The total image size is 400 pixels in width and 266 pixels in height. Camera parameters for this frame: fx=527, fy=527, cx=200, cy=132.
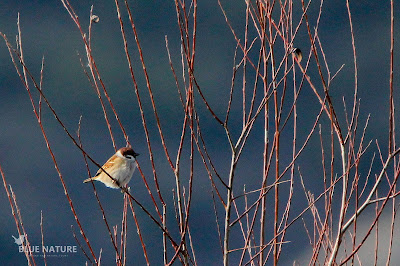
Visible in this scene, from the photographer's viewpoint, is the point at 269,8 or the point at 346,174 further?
the point at 269,8

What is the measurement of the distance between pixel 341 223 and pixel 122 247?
1000 millimetres

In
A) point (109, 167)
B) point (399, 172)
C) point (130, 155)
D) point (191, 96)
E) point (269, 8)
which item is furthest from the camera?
point (109, 167)

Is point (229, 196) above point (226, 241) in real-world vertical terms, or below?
above

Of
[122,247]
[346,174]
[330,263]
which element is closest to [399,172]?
[346,174]

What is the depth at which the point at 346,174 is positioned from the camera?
205 centimetres

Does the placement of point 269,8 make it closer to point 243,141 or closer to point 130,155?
point 243,141

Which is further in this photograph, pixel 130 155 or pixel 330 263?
pixel 130 155

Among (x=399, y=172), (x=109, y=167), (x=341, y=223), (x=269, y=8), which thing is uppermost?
(x=269, y=8)

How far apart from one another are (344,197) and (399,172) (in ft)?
0.74

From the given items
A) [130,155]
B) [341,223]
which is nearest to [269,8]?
[341,223]

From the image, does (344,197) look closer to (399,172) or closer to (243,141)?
(399,172)

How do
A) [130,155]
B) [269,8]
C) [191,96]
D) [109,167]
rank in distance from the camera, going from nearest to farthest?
[191,96] < [269,8] < [130,155] < [109,167]

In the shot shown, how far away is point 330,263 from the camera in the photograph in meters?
2.03

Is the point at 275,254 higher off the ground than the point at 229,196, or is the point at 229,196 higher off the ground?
the point at 229,196
